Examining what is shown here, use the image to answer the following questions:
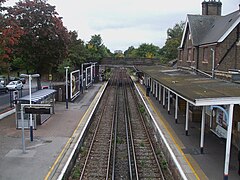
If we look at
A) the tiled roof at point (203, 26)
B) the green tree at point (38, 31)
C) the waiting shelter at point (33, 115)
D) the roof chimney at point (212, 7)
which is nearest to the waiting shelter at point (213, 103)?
the tiled roof at point (203, 26)

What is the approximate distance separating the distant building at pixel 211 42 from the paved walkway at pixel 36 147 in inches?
428

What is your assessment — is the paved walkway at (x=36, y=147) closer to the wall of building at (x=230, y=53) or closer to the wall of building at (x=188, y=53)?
the wall of building at (x=230, y=53)

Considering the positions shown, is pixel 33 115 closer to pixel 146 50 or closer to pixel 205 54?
pixel 205 54

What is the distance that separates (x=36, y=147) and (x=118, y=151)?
12.4ft

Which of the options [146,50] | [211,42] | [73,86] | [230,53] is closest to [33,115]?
[73,86]

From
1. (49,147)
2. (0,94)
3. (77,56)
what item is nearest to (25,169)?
(49,147)

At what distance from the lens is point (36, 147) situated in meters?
12.8

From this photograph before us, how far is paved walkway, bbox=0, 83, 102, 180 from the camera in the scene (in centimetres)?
998

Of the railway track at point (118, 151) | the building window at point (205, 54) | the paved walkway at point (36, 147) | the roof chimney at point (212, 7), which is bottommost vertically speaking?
the railway track at point (118, 151)

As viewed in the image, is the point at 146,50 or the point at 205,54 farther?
the point at 146,50

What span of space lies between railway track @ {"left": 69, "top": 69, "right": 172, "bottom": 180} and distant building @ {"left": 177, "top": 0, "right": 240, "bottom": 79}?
720cm

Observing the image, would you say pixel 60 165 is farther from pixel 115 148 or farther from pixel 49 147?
pixel 115 148

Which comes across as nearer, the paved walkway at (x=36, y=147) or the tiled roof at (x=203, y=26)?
the paved walkway at (x=36, y=147)

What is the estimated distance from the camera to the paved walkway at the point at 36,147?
393 inches
